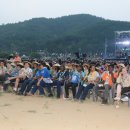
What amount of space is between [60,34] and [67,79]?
7724cm

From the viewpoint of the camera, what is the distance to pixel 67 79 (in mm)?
13328

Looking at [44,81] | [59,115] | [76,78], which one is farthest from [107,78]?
[59,115]

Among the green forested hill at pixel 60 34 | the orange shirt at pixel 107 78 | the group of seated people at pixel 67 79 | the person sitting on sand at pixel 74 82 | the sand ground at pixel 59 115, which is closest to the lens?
the sand ground at pixel 59 115

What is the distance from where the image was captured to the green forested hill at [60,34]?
70.2 m

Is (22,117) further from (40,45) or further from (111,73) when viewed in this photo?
(40,45)

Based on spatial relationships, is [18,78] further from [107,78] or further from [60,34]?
[60,34]

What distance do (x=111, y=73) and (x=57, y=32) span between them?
80.6m

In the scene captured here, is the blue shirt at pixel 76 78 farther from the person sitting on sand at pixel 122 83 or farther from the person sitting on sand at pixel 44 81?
the person sitting on sand at pixel 122 83

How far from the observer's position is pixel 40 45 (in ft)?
Answer: 246

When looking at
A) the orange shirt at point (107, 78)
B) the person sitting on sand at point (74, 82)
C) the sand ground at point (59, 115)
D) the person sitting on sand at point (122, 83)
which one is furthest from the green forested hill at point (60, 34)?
the sand ground at point (59, 115)

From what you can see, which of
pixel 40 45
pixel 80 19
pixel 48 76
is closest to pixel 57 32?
pixel 80 19

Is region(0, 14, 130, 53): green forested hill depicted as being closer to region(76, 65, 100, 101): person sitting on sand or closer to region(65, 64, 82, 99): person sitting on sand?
region(65, 64, 82, 99): person sitting on sand

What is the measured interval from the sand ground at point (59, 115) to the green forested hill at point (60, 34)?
155ft

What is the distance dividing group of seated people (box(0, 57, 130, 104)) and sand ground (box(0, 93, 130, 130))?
52 cm
